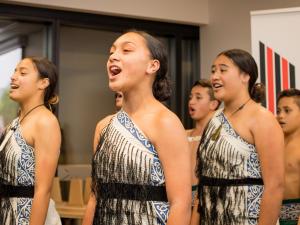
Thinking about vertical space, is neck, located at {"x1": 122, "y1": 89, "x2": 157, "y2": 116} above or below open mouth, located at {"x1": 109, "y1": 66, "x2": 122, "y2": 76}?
below

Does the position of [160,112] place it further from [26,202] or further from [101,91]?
[101,91]

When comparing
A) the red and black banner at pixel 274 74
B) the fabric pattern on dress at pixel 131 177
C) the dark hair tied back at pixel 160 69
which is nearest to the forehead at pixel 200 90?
the red and black banner at pixel 274 74

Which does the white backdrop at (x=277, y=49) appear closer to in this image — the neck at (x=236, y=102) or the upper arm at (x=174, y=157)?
the neck at (x=236, y=102)

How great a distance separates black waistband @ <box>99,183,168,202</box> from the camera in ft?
5.58

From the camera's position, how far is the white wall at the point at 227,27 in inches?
204

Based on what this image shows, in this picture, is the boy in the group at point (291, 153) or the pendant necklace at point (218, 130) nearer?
the pendant necklace at point (218, 130)

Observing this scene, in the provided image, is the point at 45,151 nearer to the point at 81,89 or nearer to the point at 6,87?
the point at 6,87

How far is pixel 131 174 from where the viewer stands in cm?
171

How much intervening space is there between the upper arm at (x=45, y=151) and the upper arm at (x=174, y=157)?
837 mm

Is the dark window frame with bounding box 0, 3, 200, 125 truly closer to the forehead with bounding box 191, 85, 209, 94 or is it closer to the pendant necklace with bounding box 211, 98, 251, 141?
the forehead with bounding box 191, 85, 209, 94

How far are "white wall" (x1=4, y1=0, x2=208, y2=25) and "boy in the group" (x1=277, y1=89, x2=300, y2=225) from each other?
A: 90.4 inches

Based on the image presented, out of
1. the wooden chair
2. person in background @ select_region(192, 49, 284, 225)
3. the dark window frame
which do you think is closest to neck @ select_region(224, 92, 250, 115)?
person in background @ select_region(192, 49, 284, 225)

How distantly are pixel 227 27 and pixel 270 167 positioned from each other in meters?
3.27

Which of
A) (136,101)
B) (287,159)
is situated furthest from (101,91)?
(136,101)
